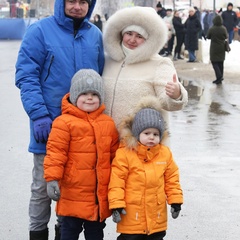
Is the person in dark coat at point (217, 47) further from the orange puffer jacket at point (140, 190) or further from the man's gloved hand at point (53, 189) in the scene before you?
the man's gloved hand at point (53, 189)

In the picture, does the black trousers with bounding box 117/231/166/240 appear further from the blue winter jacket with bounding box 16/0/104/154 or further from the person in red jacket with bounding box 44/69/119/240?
the blue winter jacket with bounding box 16/0/104/154

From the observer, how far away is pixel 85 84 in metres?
4.41

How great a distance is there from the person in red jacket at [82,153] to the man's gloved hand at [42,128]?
101 millimetres

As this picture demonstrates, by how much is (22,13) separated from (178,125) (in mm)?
43255

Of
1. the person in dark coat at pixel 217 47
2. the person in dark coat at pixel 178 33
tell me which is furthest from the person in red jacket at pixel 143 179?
the person in dark coat at pixel 178 33

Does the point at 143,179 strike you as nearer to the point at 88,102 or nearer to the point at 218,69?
the point at 88,102

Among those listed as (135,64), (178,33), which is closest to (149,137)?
(135,64)

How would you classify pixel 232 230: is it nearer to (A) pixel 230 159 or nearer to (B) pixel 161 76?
(B) pixel 161 76

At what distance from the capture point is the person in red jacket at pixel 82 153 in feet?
14.2

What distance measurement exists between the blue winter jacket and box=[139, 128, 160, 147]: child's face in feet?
2.02

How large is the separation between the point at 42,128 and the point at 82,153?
32 centimetres

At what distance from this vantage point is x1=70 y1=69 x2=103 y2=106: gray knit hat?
4.41 m

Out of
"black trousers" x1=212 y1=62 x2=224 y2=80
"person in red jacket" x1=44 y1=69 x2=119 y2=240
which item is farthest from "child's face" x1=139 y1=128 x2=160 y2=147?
"black trousers" x1=212 y1=62 x2=224 y2=80

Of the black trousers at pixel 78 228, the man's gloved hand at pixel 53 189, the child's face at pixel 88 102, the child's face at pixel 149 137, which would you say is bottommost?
the black trousers at pixel 78 228
